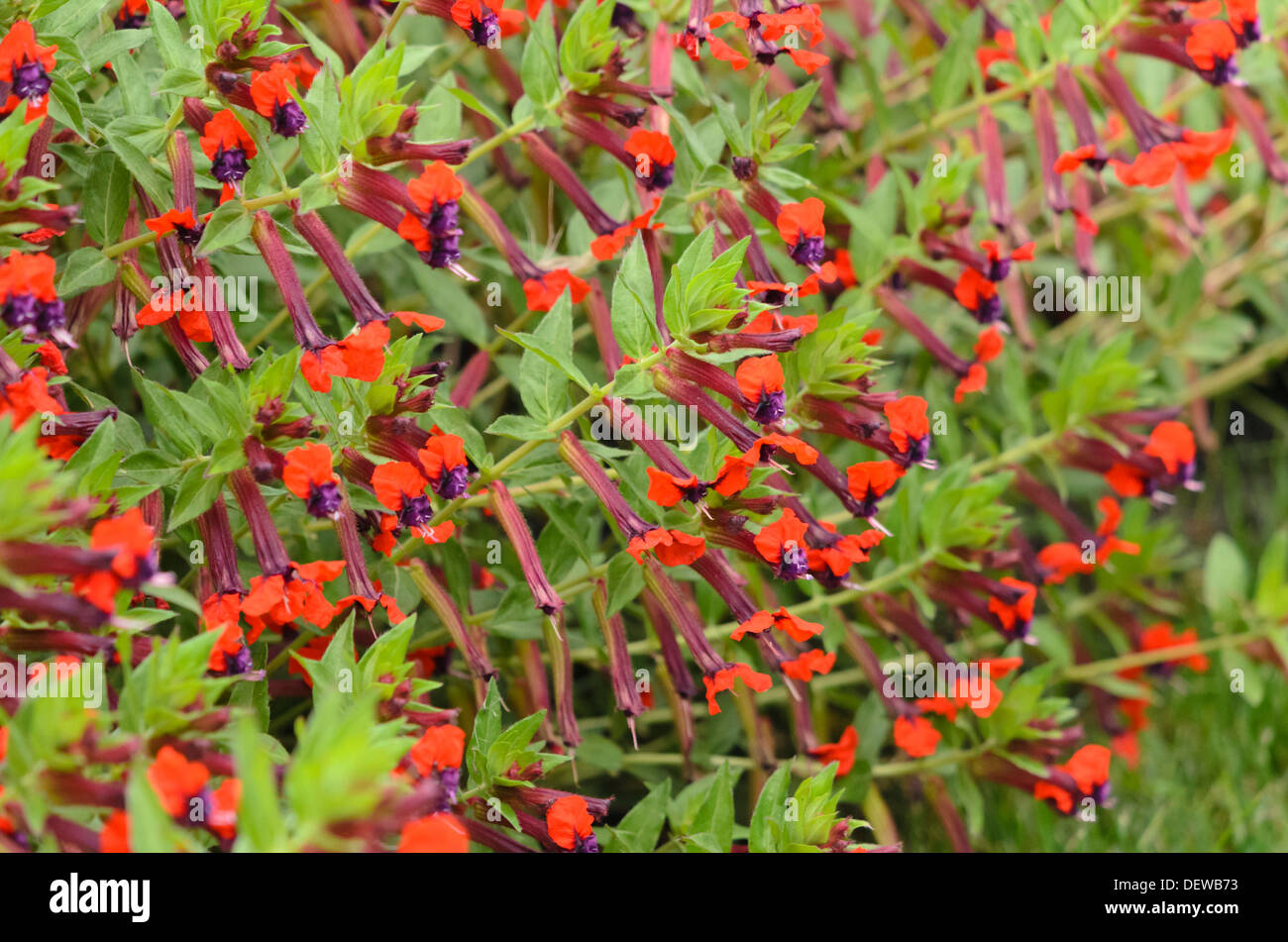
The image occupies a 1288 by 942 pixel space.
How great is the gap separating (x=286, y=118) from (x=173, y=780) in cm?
92

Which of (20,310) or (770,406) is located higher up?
(20,310)

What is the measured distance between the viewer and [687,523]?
1.83 meters

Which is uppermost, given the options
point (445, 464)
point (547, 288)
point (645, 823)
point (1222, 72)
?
point (1222, 72)

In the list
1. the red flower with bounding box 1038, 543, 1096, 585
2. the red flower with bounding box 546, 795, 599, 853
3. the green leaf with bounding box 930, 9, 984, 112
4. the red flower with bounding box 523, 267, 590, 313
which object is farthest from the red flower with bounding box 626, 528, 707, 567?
the green leaf with bounding box 930, 9, 984, 112

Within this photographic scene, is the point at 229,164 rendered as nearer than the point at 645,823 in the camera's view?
Yes

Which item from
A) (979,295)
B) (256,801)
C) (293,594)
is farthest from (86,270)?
(979,295)

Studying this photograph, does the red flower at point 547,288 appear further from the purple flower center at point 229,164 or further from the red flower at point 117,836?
the red flower at point 117,836

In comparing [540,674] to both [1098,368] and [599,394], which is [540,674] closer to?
[599,394]

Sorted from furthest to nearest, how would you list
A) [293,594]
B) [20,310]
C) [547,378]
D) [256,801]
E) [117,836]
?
[547,378], [293,594], [20,310], [117,836], [256,801]

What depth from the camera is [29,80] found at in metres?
1.54

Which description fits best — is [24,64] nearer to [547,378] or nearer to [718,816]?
[547,378]

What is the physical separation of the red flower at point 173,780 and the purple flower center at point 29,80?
91 cm

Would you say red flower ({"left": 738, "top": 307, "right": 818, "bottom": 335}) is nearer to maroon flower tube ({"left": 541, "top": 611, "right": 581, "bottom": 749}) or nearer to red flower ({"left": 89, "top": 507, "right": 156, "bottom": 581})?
maroon flower tube ({"left": 541, "top": 611, "right": 581, "bottom": 749})
